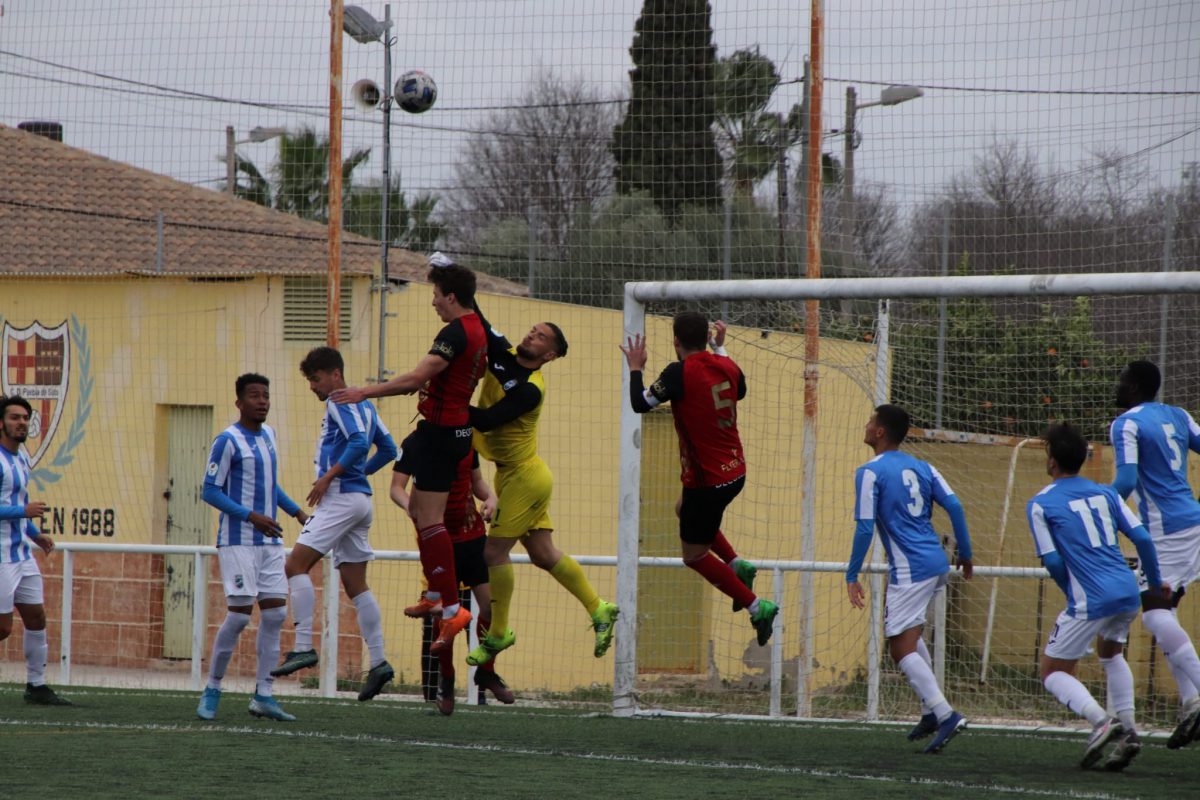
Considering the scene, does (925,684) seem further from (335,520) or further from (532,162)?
(532,162)

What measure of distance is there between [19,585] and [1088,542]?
690 centimetres

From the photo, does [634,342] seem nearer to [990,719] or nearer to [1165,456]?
[1165,456]

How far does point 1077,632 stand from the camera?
312 inches

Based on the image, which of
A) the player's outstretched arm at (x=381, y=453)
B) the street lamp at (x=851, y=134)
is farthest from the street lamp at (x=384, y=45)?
the player's outstretched arm at (x=381, y=453)

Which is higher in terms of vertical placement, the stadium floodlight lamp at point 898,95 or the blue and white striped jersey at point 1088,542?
the stadium floodlight lamp at point 898,95

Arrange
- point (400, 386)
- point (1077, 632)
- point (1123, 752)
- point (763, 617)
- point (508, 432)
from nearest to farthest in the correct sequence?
point (1123, 752), point (1077, 632), point (400, 386), point (763, 617), point (508, 432)

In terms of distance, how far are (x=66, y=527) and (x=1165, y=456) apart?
14260 mm

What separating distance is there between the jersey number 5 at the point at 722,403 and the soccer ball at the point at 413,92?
671cm

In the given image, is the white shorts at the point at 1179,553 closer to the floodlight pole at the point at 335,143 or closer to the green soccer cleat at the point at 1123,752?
the green soccer cleat at the point at 1123,752

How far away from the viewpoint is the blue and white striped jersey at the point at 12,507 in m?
10.3

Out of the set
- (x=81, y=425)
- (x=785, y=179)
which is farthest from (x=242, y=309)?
(x=785, y=179)

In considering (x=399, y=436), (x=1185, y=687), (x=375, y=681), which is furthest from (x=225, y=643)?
(x=399, y=436)

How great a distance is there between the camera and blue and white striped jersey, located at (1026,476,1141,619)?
25.7ft

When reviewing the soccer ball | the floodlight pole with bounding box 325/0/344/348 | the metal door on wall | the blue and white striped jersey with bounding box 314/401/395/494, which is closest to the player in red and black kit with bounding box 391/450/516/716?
the blue and white striped jersey with bounding box 314/401/395/494
